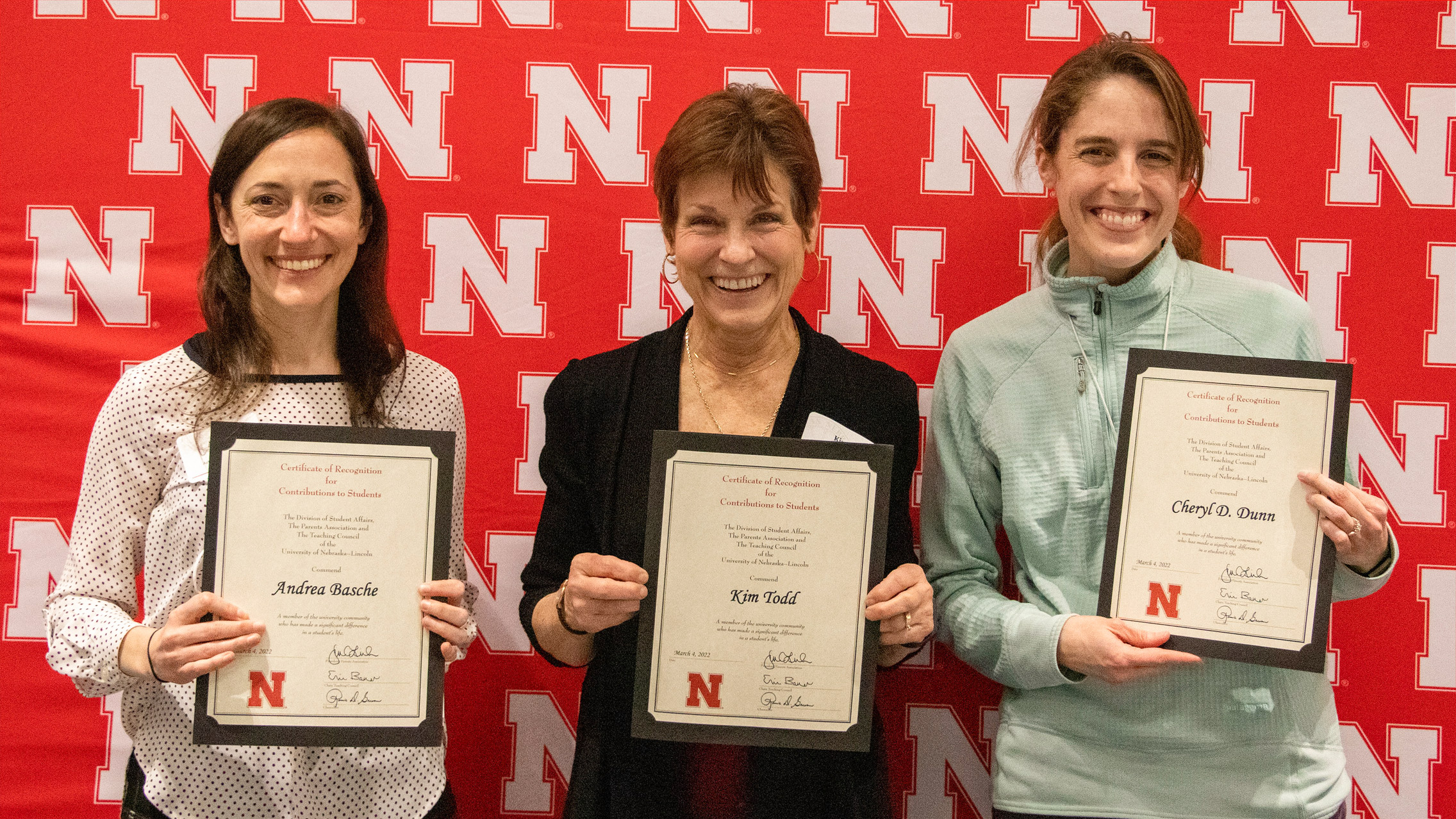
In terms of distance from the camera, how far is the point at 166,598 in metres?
1.67

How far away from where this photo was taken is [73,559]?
168 centimetres

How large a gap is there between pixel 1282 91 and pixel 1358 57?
0.19m

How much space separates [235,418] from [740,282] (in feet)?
2.98

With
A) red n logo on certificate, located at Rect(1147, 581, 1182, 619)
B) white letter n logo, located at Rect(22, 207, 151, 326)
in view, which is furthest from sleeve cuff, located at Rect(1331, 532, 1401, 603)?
white letter n logo, located at Rect(22, 207, 151, 326)

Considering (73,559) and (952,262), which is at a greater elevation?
(952,262)

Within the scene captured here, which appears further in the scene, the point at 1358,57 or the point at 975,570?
the point at 1358,57

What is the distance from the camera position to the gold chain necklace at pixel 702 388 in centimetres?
184

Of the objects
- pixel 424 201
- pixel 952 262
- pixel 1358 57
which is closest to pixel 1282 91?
pixel 1358 57

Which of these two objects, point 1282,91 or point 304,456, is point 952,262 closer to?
point 1282,91

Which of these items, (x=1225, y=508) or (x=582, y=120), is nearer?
(x=1225, y=508)
